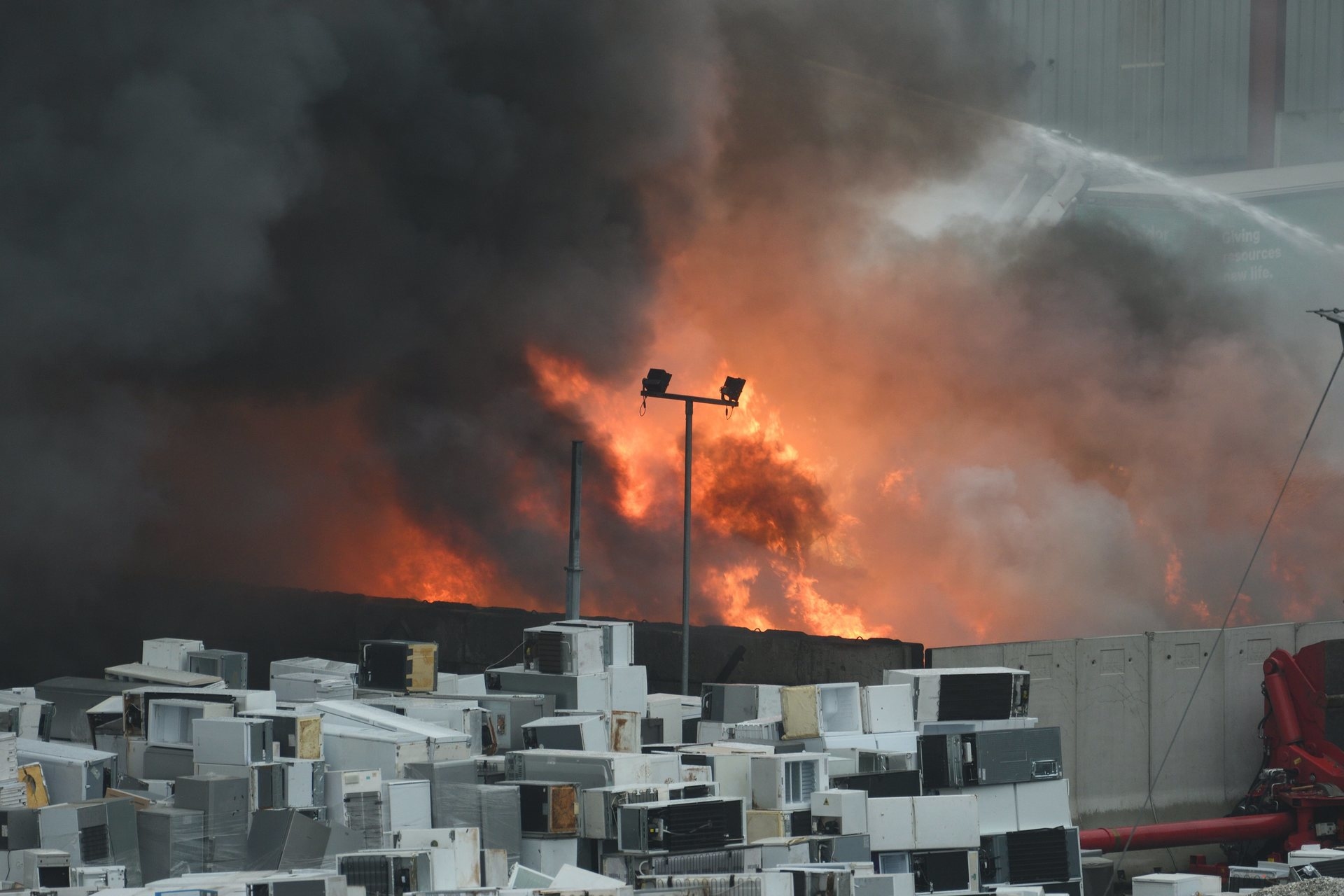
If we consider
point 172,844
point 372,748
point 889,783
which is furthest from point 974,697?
point 172,844

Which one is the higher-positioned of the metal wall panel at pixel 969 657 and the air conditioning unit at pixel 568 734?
the metal wall panel at pixel 969 657

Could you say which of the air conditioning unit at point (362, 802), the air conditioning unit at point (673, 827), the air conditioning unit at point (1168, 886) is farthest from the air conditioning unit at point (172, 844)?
the air conditioning unit at point (1168, 886)

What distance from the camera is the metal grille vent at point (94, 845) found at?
1550 cm

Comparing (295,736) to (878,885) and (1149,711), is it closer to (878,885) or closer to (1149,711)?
(878,885)

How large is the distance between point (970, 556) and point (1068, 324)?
7135 mm

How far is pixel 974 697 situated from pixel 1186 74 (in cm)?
3204

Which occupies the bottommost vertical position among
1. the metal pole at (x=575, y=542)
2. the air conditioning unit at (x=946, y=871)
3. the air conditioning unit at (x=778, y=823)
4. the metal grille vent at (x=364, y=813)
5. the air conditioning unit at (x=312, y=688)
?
the air conditioning unit at (x=946, y=871)

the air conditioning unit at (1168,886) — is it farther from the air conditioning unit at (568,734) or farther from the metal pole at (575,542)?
the metal pole at (575,542)

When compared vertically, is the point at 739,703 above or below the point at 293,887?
above

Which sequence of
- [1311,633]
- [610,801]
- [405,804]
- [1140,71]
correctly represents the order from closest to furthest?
[610,801] < [405,804] < [1311,633] < [1140,71]

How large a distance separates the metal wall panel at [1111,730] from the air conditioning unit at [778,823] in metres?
7.15

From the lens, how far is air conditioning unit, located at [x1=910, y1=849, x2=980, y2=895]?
17281mm

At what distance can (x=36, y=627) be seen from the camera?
36500 millimetres

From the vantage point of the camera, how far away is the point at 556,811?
16.4 metres
